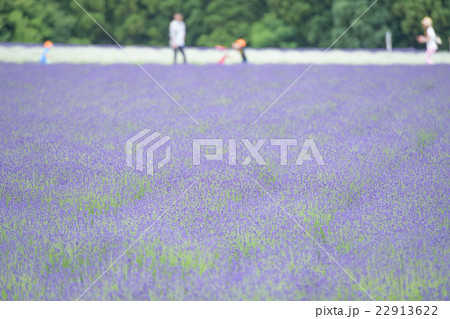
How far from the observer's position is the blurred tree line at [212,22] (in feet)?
59.9

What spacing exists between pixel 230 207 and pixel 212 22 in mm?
18108

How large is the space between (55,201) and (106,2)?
1919cm

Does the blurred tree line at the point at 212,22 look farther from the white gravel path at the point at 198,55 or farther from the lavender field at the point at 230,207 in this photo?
the lavender field at the point at 230,207

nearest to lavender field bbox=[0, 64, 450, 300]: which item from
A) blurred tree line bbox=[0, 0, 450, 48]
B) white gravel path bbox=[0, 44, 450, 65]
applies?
white gravel path bbox=[0, 44, 450, 65]

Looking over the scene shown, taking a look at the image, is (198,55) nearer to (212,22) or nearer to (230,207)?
(212,22)

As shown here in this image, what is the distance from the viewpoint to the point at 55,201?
3.56 metres

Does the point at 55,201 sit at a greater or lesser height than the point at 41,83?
lesser

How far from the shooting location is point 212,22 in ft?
68.2
